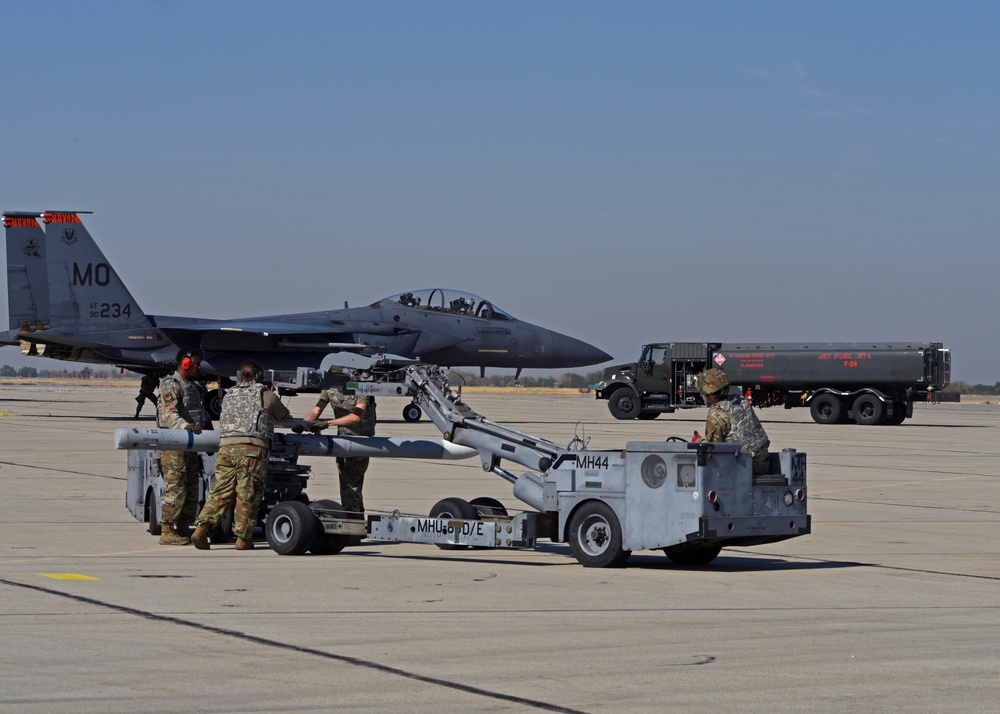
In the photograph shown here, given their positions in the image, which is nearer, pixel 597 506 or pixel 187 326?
pixel 597 506

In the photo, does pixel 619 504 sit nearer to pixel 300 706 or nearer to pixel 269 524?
pixel 269 524

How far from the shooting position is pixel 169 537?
37.3 ft

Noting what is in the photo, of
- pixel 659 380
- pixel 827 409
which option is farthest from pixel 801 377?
pixel 659 380

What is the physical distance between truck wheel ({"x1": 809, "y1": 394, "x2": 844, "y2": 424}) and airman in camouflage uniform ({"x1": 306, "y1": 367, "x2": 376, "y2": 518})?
98.1 ft

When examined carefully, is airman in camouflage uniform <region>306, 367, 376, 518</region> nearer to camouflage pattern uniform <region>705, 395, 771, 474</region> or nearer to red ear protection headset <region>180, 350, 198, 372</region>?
red ear protection headset <region>180, 350, 198, 372</region>

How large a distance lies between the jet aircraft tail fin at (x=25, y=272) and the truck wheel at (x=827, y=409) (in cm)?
2354

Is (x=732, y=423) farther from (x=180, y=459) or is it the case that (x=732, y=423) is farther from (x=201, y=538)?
(x=180, y=459)

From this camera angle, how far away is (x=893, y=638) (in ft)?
23.4

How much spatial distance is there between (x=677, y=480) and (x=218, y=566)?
3.60 meters

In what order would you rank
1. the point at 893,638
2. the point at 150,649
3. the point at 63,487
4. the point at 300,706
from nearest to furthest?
the point at 300,706 → the point at 150,649 → the point at 893,638 → the point at 63,487

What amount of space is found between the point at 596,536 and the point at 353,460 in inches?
112

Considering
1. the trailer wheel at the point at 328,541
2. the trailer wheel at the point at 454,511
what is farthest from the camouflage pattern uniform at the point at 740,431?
the trailer wheel at the point at 328,541

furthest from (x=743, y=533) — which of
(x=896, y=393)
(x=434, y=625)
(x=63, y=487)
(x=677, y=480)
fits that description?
(x=896, y=393)

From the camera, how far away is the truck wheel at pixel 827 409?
3981 cm
